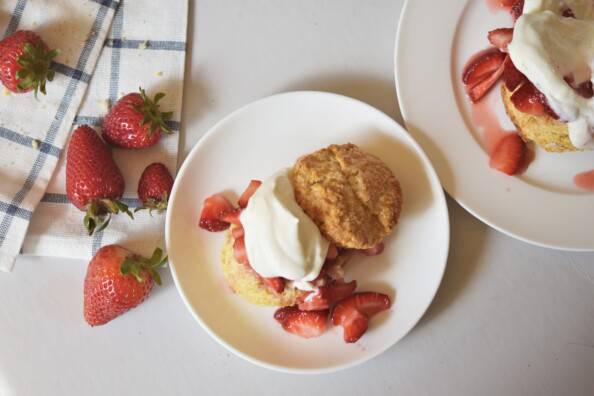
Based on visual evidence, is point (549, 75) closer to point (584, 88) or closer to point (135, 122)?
point (584, 88)

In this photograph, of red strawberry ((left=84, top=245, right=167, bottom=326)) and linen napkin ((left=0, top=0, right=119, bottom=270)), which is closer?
red strawberry ((left=84, top=245, right=167, bottom=326))

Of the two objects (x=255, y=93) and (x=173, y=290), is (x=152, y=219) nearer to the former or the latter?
(x=173, y=290)

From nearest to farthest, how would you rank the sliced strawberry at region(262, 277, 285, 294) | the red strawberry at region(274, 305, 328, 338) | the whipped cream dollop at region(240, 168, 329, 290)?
the whipped cream dollop at region(240, 168, 329, 290) < the sliced strawberry at region(262, 277, 285, 294) < the red strawberry at region(274, 305, 328, 338)

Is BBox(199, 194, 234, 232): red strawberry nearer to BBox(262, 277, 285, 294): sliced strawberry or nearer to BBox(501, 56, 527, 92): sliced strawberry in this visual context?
BBox(262, 277, 285, 294): sliced strawberry

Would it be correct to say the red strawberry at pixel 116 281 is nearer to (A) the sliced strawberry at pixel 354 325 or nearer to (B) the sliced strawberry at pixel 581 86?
(A) the sliced strawberry at pixel 354 325

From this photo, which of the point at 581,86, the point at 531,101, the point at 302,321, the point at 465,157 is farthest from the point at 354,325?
the point at 581,86

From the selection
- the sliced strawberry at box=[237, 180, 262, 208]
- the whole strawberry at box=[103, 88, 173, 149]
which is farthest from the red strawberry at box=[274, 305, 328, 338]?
the whole strawberry at box=[103, 88, 173, 149]

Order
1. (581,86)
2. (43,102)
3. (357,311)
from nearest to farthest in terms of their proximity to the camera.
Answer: (581,86) → (357,311) → (43,102)
